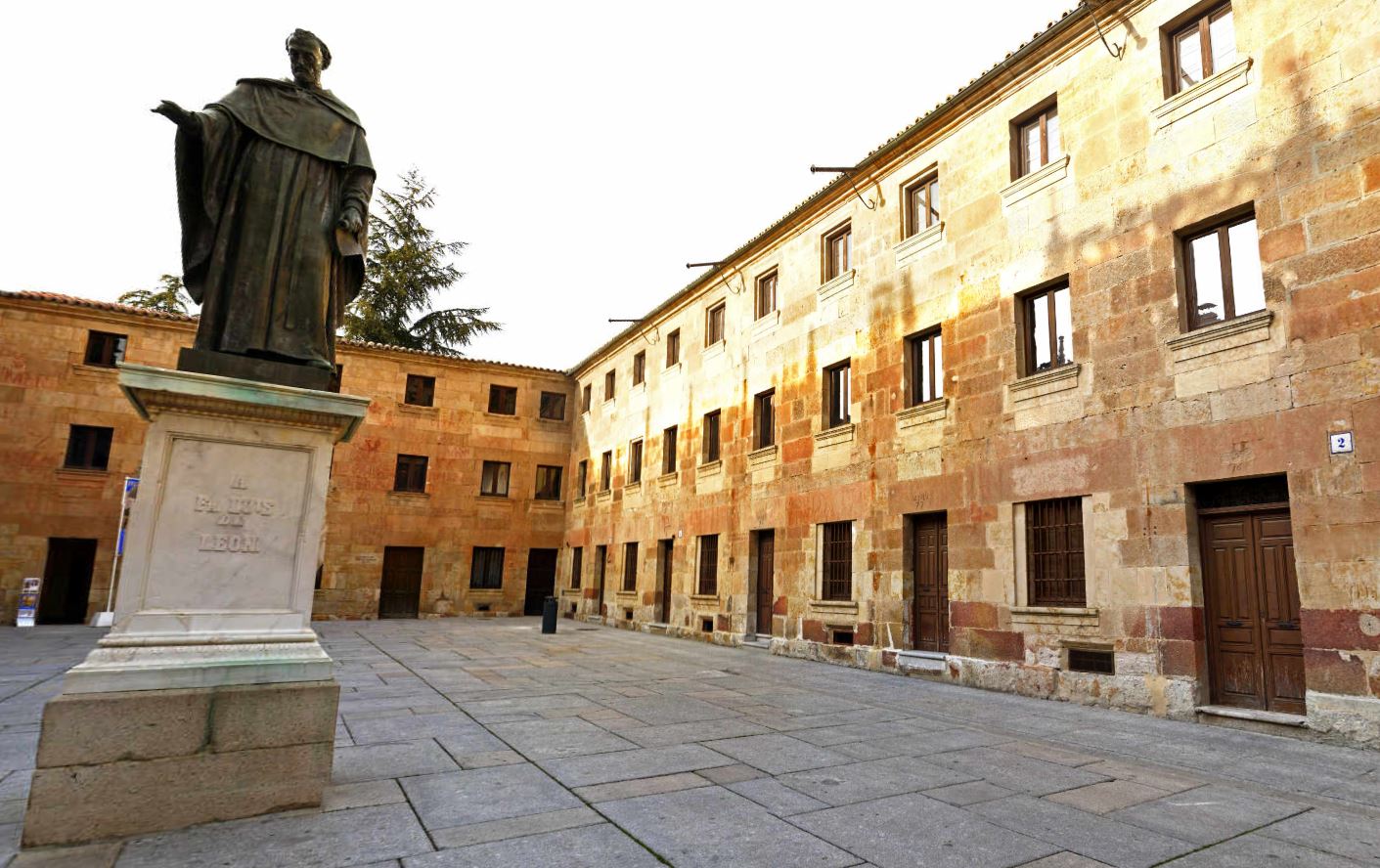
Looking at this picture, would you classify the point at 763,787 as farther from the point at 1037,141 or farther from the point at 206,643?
the point at 1037,141

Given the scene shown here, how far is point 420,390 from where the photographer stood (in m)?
25.6

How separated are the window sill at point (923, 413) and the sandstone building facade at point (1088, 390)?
0.13ft

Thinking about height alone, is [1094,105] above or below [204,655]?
above

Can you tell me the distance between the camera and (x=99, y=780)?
11.5 ft

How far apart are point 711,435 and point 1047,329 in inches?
383

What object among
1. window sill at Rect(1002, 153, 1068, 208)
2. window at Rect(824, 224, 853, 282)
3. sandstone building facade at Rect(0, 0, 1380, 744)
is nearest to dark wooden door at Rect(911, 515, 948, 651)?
sandstone building facade at Rect(0, 0, 1380, 744)

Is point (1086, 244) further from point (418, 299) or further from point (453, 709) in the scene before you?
point (418, 299)

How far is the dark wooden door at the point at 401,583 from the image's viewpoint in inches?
941

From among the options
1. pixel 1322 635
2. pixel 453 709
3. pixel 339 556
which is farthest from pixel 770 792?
pixel 339 556

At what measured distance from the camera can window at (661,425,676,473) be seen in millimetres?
20938

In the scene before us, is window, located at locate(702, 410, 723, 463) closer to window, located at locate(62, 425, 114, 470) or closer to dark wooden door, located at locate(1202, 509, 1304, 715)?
dark wooden door, located at locate(1202, 509, 1304, 715)

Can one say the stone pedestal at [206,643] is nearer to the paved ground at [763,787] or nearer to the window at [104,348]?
the paved ground at [763,787]

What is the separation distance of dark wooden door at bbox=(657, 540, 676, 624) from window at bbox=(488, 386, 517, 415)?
31.0 ft

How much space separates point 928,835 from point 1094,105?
1038 centimetres
